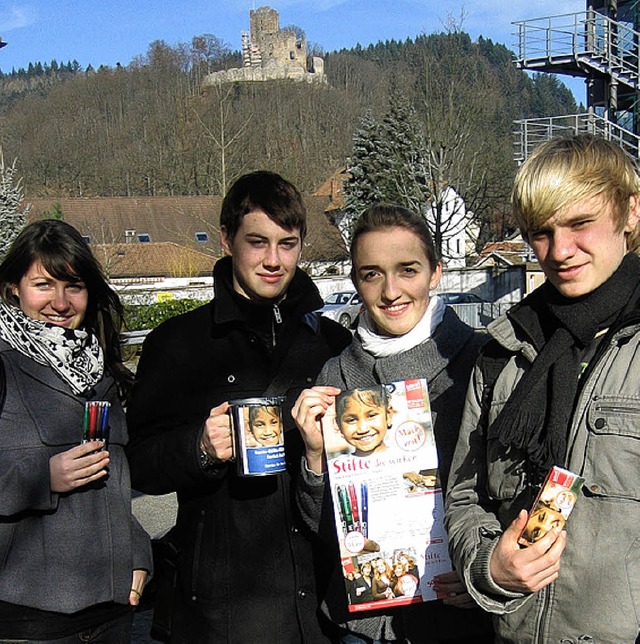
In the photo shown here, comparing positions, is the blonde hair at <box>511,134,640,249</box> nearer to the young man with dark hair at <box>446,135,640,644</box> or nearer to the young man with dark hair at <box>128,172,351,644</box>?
the young man with dark hair at <box>446,135,640,644</box>

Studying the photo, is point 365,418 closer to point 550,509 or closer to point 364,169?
point 550,509

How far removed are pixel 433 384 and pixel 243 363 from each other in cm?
78

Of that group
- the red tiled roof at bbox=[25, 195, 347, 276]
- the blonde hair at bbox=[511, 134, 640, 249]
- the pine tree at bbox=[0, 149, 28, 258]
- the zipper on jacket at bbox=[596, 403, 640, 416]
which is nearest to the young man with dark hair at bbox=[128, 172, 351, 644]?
the blonde hair at bbox=[511, 134, 640, 249]

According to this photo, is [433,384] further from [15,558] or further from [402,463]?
[15,558]

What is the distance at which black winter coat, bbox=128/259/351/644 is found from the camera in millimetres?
2742

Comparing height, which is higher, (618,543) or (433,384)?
(433,384)

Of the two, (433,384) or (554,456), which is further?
(433,384)

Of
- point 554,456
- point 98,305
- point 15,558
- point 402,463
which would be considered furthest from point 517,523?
point 98,305

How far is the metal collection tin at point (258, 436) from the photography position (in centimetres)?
243

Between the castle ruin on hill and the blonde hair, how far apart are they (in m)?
137

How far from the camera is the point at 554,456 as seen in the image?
6.21 feet

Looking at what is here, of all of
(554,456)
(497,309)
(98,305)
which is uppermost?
(98,305)

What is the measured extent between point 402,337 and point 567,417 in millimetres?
797

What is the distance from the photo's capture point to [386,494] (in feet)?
7.72
